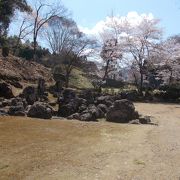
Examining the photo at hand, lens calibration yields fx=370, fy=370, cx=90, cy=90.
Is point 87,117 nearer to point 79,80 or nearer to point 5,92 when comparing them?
point 5,92

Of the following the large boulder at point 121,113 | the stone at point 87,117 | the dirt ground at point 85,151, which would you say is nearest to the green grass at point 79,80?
the large boulder at point 121,113

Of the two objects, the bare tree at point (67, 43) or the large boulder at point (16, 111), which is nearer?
the large boulder at point (16, 111)

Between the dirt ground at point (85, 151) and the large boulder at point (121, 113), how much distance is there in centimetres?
170

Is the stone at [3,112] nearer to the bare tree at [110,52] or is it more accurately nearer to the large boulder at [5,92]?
the large boulder at [5,92]

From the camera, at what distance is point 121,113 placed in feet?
55.2

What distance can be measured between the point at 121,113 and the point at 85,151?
693 centimetres

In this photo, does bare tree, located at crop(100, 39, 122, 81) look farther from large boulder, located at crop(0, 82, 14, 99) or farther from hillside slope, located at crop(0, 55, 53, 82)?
large boulder, located at crop(0, 82, 14, 99)

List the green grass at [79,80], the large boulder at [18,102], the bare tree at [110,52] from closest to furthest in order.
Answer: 1. the large boulder at [18,102]
2. the bare tree at [110,52]
3. the green grass at [79,80]

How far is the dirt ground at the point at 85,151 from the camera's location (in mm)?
8227

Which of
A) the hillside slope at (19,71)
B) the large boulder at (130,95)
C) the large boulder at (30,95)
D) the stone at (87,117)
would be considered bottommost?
the stone at (87,117)

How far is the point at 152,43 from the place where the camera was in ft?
119

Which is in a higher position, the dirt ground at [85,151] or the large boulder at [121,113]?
the large boulder at [121,113]

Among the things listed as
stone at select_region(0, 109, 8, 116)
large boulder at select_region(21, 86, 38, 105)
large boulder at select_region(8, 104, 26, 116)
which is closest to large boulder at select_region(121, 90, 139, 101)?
large boulder at select_region(21, 86, 38, 105)

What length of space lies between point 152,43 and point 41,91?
1754 cm
